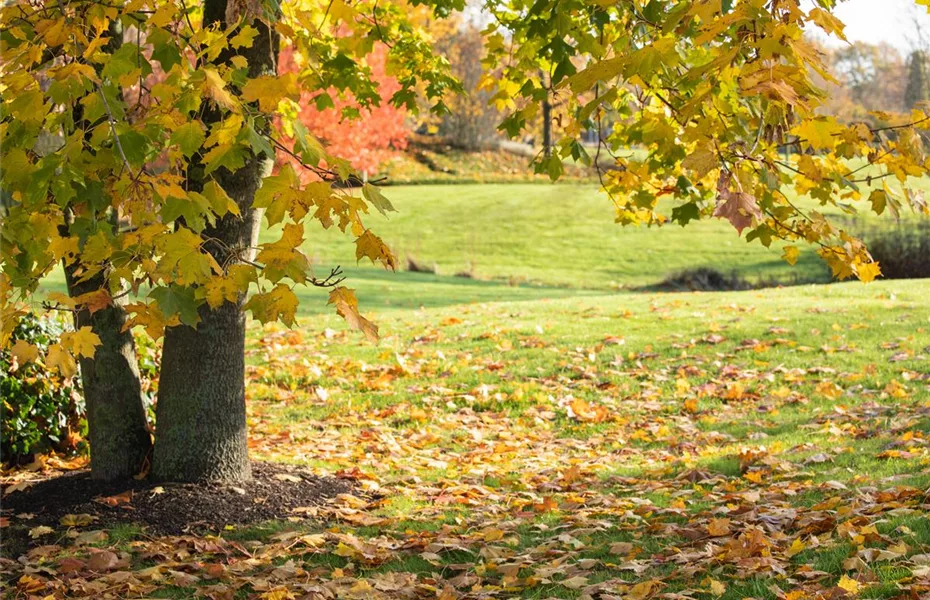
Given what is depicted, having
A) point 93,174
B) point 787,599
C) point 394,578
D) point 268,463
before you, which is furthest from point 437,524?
point 93,174

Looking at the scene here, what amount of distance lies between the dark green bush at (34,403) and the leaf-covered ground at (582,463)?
1.38 meters

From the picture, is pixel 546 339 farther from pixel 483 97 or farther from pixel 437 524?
pixel 483 97

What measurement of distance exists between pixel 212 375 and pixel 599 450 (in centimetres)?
313

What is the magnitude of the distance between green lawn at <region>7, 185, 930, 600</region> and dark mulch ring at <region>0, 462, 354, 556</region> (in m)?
0.17

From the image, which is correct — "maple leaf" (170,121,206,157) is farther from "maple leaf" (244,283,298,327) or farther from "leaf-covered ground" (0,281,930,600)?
"leaf-covered ground" (0,281,930,600)

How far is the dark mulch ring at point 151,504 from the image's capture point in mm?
5066

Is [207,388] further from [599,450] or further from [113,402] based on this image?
[599,450]

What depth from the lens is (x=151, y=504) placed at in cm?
525

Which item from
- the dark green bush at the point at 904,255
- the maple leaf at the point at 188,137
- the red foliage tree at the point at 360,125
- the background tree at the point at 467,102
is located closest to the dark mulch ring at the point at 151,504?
the maple leaf at the point at 188,137

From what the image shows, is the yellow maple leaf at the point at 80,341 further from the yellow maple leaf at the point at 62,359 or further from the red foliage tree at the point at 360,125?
the red foliage tree at the point at 360,125

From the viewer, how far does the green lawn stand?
13.4ft

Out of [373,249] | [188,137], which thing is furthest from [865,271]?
[188,137]

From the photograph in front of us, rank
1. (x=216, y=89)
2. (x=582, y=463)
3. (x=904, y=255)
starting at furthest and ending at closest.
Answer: (x=904, y=255), (x=582, y=463), (x=216, y=89)

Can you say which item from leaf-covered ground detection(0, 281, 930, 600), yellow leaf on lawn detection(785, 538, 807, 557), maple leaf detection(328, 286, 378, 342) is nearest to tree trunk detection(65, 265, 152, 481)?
leaf-covered ground detection(0, 281, 930, 600)
